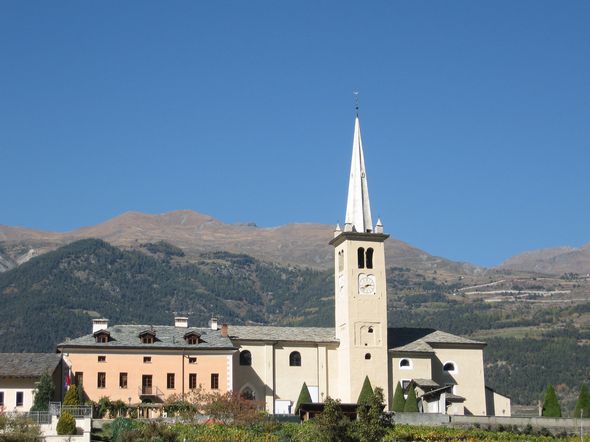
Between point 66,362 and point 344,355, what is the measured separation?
72.1 feet

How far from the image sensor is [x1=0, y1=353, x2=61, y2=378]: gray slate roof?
7038cm

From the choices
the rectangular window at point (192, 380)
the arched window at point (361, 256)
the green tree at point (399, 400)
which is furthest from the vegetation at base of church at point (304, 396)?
the arched window at point (361, 256)

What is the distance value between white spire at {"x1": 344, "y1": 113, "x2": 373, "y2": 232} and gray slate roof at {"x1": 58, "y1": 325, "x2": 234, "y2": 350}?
563 inches

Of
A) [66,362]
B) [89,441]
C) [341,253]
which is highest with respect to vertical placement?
[341,253]

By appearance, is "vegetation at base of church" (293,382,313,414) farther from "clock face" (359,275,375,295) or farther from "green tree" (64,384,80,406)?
"green tree" (64,384,80,406)

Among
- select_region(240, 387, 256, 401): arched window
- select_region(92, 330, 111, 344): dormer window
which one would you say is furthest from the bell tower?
select_region(92, 330, 111, 344): dormer window

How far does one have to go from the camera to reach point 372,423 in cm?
4950

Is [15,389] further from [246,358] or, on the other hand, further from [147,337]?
[246,358]

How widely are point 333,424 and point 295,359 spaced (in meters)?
31.3

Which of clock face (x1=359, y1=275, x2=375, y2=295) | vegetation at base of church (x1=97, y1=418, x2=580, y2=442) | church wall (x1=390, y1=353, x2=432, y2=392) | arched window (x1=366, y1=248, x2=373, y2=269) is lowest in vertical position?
vegetation at base of church (x1=97, y1=418, x2=580, y2=442)

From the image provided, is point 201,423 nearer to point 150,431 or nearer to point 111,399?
point 150,431

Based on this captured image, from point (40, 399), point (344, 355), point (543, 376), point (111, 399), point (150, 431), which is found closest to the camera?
point (150, 431)

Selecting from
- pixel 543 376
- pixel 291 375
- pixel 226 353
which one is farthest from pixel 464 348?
pixel 543 376

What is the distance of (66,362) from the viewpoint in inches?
2911
